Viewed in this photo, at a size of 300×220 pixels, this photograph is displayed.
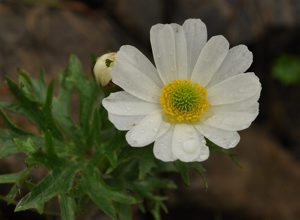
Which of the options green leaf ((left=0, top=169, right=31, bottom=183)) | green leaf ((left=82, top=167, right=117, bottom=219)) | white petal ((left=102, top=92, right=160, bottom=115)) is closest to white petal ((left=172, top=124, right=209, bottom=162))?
white petal ((left=102, top=92, right=160, bottom=115))

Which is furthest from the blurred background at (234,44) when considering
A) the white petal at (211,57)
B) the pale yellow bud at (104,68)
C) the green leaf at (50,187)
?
the white petal at (211,57)

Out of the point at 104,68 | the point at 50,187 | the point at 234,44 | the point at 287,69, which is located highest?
the point at 104,68

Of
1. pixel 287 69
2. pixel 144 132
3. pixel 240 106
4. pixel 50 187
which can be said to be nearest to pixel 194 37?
pixel 240 106

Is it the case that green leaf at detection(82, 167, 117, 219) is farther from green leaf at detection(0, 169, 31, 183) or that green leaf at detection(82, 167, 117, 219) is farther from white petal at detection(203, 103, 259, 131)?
white petal at detection(203, 103, 259, 131)

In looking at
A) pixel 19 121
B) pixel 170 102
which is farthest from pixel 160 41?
pixel 19 121

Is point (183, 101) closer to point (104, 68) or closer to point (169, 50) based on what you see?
point (169, 50)

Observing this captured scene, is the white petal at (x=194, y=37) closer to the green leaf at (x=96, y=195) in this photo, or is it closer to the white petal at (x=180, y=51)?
the white petal at (x=180, y=51)
